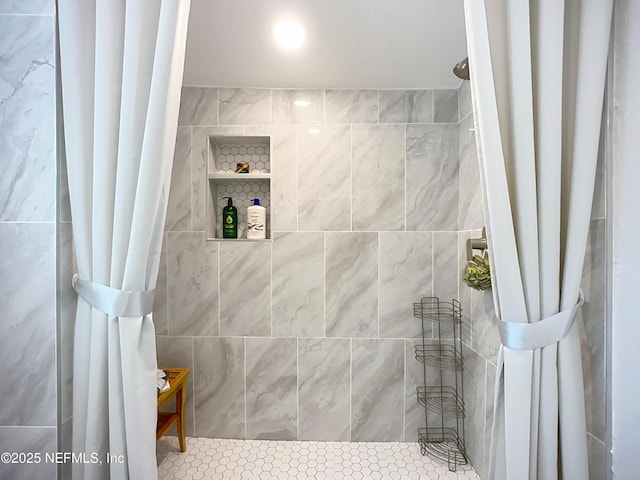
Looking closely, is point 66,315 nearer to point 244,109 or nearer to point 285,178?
point 285,178

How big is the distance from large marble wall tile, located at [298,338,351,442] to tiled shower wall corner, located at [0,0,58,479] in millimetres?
1085

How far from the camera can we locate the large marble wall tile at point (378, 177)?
1632 millimetres

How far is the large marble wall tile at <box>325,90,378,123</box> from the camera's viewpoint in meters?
1.64

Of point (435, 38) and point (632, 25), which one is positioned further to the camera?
point (435, 38)

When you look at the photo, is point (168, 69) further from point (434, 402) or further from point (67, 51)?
point (434, 402)

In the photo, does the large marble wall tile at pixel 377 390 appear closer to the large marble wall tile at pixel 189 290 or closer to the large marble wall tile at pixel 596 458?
the large marble wall tile at pixel 189 290

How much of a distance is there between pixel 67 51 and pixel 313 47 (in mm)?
908

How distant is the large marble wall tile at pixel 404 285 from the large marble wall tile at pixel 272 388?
540mm

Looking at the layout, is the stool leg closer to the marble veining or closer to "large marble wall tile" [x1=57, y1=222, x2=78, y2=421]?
"large marble wall tile" [x1=57, y1=222, x2=78, y2=421]

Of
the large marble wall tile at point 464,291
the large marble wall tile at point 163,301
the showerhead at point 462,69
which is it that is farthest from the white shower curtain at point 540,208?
the large marble wall tile at point 163,301

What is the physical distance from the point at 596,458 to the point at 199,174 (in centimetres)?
184

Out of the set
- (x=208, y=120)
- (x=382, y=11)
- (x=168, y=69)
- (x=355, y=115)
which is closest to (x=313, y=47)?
(x=382, y=11)

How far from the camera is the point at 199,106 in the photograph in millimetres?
1643

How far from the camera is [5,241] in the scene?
2.39 feet
